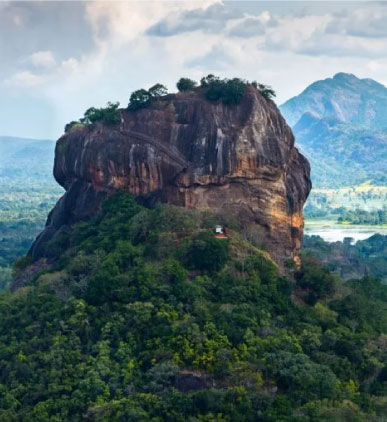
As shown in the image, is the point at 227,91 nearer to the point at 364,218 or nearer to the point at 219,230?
the point at 219,230

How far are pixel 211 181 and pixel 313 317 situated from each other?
8290 mm

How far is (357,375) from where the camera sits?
24.9 m

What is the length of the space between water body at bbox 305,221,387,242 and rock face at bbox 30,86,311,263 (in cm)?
5554

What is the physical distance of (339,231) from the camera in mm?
100062

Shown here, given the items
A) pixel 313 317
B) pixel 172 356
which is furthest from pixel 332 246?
pixel 172 356

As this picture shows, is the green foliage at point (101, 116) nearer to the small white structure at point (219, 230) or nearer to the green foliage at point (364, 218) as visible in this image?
the small white structure at point (219, 230)

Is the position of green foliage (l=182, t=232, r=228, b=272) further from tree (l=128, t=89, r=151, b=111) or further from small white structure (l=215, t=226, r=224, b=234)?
tree (l=128, t=89, r=151, b=111)

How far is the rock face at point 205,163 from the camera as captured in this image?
3391 centimetres

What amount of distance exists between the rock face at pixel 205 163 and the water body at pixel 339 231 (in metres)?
55.5

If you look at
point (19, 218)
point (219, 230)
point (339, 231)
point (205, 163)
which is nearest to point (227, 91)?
point (205, 163)

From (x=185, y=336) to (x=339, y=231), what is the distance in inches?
3048

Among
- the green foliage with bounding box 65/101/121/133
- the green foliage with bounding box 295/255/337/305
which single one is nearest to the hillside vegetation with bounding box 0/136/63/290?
the green foliage with bounding box 65/101/121/133

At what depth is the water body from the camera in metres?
93.2

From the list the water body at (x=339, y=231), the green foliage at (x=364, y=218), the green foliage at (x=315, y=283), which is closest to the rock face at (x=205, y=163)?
the green foliage at (x=315, y=283)
